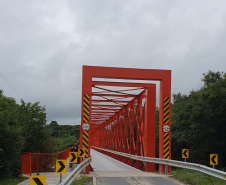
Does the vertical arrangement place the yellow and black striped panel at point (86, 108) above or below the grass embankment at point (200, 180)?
above

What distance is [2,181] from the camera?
1309 centimetres

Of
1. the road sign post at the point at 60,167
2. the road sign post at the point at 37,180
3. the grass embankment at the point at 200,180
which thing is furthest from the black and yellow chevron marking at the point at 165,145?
the road sign post at the point at 37,180

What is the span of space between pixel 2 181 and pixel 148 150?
28.6ft

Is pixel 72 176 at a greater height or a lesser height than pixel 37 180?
lesser

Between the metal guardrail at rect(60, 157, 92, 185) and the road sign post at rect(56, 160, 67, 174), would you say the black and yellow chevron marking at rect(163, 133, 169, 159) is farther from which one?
the road sign post at rect(56, 160, 67, 174)

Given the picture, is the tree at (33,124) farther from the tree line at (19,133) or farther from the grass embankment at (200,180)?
the grass embankment at (200,180)

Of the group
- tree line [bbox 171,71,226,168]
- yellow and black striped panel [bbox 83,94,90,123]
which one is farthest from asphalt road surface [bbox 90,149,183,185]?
tree line [bbox 171,71,226,168]

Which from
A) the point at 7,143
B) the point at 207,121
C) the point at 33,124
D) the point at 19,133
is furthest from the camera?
the point at 207,121

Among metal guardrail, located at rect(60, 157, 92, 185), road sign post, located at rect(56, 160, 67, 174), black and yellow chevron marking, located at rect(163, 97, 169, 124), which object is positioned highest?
black and yellow chevron marking, located at rect(163, 97, 169, 124)

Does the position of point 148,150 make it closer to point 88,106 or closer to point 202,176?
point 88,106

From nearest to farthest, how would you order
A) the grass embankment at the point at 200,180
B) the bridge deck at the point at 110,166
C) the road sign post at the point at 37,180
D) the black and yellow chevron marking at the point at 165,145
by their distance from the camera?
the road sign post at the point at 37,180, the grass embankment at the point at 200,180, the black and yellow chevron marking at the point at 165,145, the bridge deck at the point at 110,166

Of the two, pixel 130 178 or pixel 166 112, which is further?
pixel 166 112

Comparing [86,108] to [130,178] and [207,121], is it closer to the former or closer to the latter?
[130,178]

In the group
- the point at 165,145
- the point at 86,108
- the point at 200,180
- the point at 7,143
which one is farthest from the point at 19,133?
the point at 200,180
